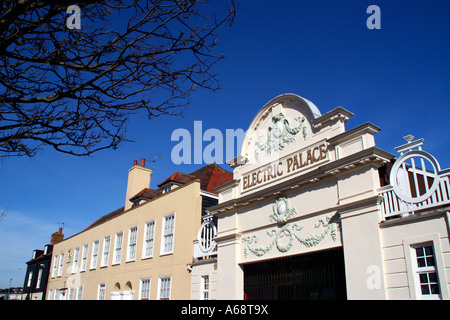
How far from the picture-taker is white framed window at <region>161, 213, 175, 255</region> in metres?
16.5

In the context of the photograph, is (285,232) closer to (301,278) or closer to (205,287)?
(301,278)

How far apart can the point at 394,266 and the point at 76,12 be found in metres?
7.69

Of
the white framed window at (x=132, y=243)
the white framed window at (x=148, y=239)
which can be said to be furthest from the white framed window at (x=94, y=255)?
the white framed window at (x=148, y=239)

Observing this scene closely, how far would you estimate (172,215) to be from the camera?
16875mm

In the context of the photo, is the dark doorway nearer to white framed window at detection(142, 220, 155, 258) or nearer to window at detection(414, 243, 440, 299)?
window at detection(414, 243, 440, 299)

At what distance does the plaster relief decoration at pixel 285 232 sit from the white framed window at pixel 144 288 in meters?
7.42

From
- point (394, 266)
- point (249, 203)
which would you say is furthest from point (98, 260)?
point (394, 266)

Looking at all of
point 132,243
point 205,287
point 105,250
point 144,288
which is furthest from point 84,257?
point 205,287

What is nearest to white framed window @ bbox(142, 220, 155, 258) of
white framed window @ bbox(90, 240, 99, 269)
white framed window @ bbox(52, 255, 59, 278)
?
white framed window @ bbox(90, 240, 99, 269)

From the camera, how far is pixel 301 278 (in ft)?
33.3

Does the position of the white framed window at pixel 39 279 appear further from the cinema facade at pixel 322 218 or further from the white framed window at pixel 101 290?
the cinema facade at pixel 322 218
